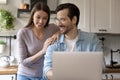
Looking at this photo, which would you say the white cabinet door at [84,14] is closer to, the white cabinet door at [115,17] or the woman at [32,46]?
the white cabinet door at [115,17]

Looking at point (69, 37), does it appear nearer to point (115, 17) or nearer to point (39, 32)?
point (39, 32)

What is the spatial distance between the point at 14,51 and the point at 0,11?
0.61 m

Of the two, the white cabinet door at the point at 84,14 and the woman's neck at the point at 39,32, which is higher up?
the white cabinet door at the point at 84,14

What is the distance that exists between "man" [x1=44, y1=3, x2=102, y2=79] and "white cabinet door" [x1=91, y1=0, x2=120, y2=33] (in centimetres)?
174

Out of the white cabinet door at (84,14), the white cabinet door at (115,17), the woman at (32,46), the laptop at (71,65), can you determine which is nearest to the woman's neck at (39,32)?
the woman at (32,46)

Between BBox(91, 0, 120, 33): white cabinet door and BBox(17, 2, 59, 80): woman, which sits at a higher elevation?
BBox(91, 0, 120, 33): white cabinet door

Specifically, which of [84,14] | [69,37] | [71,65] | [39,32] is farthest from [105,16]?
[71,65]

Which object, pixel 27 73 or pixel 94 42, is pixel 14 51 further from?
pixel 94 42

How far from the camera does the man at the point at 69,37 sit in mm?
1530

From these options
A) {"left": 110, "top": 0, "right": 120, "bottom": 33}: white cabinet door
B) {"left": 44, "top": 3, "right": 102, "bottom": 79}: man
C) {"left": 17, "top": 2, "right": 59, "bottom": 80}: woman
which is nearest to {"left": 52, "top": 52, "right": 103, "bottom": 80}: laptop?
{"left": 44, "top": 3, "right": 102, "bottom": 79}: man

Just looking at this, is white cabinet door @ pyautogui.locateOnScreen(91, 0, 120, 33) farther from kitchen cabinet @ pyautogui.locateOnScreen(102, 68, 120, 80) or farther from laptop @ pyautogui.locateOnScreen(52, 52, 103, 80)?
laptop @ pyautogui.locateOnScreen(52, 52, 103, 80)

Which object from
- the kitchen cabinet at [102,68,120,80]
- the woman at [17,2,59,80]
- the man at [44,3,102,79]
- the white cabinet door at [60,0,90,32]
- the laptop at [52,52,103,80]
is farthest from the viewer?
the white cabinet door at [60,0,90,32]

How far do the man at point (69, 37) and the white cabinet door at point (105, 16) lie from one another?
5.72 feet

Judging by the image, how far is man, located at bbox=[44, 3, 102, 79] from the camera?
1.53 meters
